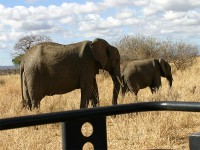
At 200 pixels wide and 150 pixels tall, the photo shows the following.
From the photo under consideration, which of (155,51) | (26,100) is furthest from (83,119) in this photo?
(155,51)

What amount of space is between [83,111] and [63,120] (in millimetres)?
106

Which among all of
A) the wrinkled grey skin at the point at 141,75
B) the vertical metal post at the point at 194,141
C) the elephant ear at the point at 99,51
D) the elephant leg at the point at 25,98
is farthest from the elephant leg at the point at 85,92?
the vertical metal post at the point at 194,141

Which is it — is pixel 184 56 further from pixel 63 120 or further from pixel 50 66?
pixel 63 120

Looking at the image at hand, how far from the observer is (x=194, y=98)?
11.7 meters

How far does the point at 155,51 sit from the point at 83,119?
96.6 feet

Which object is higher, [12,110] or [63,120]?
[63,120]

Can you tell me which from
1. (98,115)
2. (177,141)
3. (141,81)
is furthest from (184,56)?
(98,115)

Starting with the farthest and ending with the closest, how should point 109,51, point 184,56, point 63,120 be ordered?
1. point 184,56
2. point 109,51
3. point 63,120

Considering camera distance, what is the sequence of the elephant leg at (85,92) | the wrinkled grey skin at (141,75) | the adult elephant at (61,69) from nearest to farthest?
the elephant leg at (85,92) < the adult elephant at (61,69) < the wrinkled grey skin at (141,75)

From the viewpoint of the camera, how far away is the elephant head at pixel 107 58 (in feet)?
38.0

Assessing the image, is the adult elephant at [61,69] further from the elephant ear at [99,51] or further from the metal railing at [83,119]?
the metal railing at [83,119]

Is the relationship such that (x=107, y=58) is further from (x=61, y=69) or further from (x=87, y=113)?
(x=87, y=113)

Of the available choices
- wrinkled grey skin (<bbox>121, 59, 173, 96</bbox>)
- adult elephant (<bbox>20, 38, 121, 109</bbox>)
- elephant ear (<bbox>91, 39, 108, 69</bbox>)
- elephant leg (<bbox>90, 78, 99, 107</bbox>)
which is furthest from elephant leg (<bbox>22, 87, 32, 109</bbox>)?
wrinkled grey skin (<bbox>121, 59, 173, 96</bbox>)

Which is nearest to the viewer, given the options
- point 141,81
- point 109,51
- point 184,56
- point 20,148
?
point 20,148
